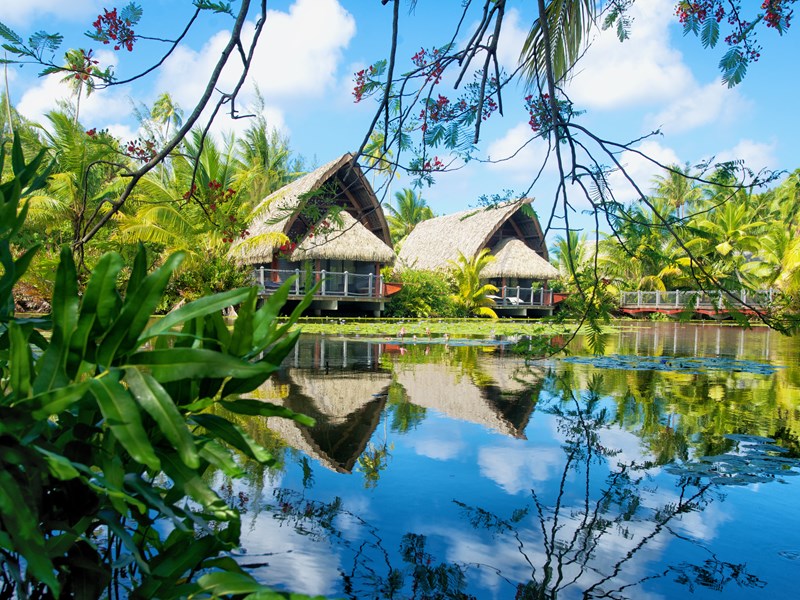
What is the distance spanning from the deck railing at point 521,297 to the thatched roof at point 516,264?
52 centimetres

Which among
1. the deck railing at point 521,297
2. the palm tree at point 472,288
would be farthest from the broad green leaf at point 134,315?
the deck railing at point 521,297

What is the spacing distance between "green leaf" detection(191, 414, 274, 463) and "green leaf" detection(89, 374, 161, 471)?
11cm

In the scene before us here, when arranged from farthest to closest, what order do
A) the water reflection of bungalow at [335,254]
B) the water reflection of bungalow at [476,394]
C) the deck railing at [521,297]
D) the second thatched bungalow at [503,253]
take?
1. the deck railing at [521,297]
2. the second thatched bungalow at [503,253]
3. the water reflection of bungalow at [335,254]
4. the water reflection of bungalow at [476,394]

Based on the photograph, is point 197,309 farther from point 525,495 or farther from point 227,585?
point 525,495

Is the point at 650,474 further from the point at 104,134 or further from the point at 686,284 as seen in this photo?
the point at 686,284

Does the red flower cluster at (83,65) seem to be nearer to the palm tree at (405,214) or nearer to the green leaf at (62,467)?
the green leaf at (62,467)

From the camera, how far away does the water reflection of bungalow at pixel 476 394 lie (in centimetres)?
405

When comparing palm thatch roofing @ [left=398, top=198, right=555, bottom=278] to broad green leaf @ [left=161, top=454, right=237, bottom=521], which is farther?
palm thatch roofing @ [left=398, top=198, right=555, bottom=278]

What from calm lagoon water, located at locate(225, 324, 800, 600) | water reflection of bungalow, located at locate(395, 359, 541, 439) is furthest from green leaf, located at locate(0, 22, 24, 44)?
water reflection of bungalow, located at locate(395, 359, 541, 439)

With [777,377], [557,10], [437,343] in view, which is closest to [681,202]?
[437,343]

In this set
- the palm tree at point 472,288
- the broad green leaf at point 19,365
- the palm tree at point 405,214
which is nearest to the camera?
the broad green leaf at point 19,365

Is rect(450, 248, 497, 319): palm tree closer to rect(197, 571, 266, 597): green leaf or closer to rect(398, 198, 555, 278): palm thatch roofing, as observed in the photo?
rect(398, 198, 555, 278): palm thatch roofing

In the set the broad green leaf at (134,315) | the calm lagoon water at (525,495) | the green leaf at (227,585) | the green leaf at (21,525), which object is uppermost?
the broad green leaf at (134,315)

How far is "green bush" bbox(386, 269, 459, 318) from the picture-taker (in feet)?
66.3
